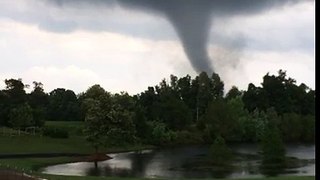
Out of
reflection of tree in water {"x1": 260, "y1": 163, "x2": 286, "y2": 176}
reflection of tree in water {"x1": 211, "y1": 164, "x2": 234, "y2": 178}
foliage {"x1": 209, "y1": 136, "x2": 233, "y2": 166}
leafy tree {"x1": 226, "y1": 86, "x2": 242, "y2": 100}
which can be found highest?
leafy tree {"x1": 226, "y1": 86, "x2": 242, "y2": 100}

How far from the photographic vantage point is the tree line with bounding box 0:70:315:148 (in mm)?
64875

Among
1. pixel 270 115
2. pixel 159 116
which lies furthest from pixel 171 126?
pixel 270 115

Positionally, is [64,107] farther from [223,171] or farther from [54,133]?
[223,171]

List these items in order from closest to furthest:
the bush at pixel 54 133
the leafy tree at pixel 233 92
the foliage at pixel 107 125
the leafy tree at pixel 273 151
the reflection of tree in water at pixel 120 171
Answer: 1. the reflection of tree in water at pixel 120 171
2. the leafy tree at pixel 273 151
3. the foliage at pixel 107 125
4. the bush at pixel 54 133
5. the leafy tree at pixel 233 92

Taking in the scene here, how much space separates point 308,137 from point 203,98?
35797 mm

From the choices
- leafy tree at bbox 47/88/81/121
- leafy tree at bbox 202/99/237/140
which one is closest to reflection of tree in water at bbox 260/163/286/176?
leafy tree at bbox 202/99/237/140

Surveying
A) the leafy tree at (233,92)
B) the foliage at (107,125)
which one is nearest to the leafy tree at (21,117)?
the foliage at (107,125)

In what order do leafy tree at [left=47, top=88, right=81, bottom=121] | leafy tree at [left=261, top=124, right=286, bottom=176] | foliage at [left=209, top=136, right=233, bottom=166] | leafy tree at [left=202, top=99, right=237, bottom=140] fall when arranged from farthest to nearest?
leafy tree at [left=47, top=88, right=81, bottom=121]
leafy tree at [left=202, top=99, right=237, bottom=140]
leafy tree at [left=261, top=124, right=286, bottom=176]
foliage at [left=209, top=136, right=233, bottom=166]

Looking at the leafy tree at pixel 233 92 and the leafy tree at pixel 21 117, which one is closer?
the leafy tree at pixel 21 117

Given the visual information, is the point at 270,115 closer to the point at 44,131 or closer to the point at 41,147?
the point at 44,131

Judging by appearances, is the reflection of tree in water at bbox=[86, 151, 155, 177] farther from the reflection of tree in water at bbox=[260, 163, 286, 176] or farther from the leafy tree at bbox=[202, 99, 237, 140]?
the leafy tree at bbox=[202, 99, 237, 140]

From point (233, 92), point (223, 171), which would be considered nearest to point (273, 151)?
point (223, 171)

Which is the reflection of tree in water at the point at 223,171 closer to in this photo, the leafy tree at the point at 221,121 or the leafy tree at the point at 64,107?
the leafy tree at the point at 221,121

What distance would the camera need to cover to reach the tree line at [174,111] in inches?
2554
